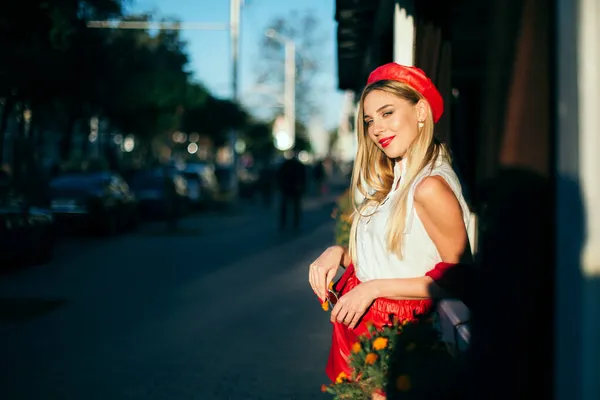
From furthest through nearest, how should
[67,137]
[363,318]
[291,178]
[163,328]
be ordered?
[67,137] < [291,178] < [163,328] < [363,318]

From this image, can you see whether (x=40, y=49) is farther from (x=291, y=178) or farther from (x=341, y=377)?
(x=341, y=377)

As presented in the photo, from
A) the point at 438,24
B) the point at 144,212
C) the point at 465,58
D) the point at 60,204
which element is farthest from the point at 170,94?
the point at 438,24

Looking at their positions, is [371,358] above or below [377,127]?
below

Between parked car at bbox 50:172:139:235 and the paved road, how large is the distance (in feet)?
12.6

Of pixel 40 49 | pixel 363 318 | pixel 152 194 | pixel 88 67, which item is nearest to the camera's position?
pixel 363 318

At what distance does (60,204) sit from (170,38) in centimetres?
1902

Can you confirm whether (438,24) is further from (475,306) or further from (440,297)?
(475,306)

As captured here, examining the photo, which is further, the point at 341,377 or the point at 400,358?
the point at 341,377

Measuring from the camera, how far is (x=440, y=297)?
278 centimetres

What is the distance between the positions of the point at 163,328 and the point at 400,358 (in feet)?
19.1

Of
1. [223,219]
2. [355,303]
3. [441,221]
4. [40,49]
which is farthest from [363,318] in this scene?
[223,219]

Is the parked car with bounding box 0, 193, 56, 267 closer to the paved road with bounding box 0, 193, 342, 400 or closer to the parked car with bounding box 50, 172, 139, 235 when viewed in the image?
the paved road with bounding box 0, 193, 342, 400

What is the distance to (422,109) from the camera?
299 cm

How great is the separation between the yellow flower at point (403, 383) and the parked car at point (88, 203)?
17.5m
